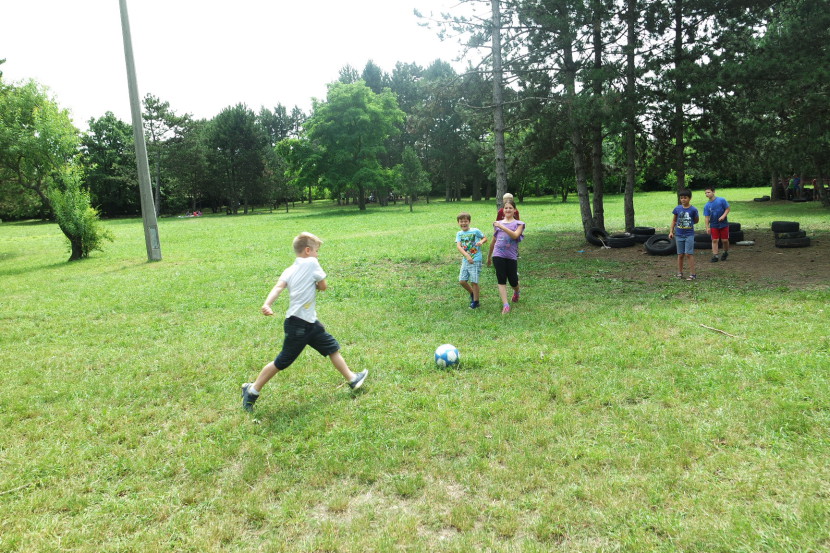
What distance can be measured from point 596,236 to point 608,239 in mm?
767

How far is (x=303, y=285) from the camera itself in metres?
4.79

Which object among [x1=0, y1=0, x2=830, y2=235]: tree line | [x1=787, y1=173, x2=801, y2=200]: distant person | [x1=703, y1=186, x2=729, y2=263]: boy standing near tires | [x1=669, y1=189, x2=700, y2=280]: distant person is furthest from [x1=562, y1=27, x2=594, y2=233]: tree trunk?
[x1=787, y1=173, x2=801, y2=200]: distant person

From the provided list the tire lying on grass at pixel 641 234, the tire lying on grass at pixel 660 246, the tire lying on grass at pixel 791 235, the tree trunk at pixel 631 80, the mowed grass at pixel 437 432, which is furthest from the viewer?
the tire lying on grass at pixel 641 234

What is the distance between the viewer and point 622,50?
50.0 ft

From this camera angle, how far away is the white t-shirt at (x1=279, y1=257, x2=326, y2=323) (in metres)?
4.78

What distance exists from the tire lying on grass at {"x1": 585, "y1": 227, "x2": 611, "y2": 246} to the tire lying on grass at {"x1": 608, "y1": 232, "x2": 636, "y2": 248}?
45cm

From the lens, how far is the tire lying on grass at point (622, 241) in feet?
51.4

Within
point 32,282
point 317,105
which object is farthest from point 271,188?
point 32,282

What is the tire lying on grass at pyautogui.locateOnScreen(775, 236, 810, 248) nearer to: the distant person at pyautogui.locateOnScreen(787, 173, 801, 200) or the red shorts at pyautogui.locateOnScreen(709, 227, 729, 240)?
the red shorts at pyautogui.locateOnScreen(709, 227, 729, 240)

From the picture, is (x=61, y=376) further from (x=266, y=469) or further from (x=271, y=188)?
(x=271, y=188)

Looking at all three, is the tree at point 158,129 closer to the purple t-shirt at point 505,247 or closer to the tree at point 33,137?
the tree at point 33,137

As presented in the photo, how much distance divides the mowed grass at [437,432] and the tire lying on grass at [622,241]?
715 centimetres

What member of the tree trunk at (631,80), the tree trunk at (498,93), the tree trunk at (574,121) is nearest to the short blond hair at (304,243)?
the tree trunk at (498,93)

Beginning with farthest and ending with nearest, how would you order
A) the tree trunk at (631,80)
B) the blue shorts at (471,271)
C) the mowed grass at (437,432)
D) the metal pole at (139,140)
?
1. the metal pole at (139,140)
2. the tree trunk at (631,80)
3. the blue shorts at (471,271)
4. the mowed grass at (437,432)
